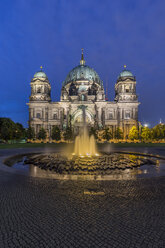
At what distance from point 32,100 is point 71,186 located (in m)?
77.6

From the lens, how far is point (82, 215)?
4312 mm

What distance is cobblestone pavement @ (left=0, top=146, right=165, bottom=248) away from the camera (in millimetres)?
3275

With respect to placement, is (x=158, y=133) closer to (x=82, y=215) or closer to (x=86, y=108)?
(x=86, y=108)

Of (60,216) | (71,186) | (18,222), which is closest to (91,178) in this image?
(71,186)

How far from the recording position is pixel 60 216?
13.9ft

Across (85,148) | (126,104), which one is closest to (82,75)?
(126,104)

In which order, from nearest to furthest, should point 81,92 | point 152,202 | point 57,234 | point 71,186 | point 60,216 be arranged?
point 57,234, point 60,216, point 152,202, point 71,186, point 81,92

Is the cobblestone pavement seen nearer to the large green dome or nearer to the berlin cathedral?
the berlin cathedral

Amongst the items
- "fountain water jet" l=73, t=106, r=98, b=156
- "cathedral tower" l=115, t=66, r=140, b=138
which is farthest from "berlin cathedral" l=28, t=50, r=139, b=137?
"fountain water jet" l=73, t=106, r=98, b=156

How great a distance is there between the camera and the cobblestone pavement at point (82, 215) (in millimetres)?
3275

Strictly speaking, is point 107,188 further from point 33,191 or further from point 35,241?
point 35,241

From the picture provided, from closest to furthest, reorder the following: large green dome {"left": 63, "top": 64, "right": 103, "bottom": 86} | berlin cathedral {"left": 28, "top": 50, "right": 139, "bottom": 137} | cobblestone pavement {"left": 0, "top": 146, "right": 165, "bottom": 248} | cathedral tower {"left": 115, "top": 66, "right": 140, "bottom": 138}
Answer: cobblestone pavement {"left": 0, "top": 146, "right": 165, "bottom": 248} < cathedral tower {"left": 115, "top": 66, "right": 140, "bottom": 138} < berlin cathedral {"left": 28, "top": 50, "right": 139, "bottom": 137} < large green dome {"left": 63, "top": 64, "right": 103, "bottom": 86}

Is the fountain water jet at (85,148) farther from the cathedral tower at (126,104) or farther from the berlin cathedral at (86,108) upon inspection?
the cathedral tower at (126,104)

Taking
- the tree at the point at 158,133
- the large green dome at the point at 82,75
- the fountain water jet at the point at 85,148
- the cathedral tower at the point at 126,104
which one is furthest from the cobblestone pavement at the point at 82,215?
the large green dome at the point at 82,75
